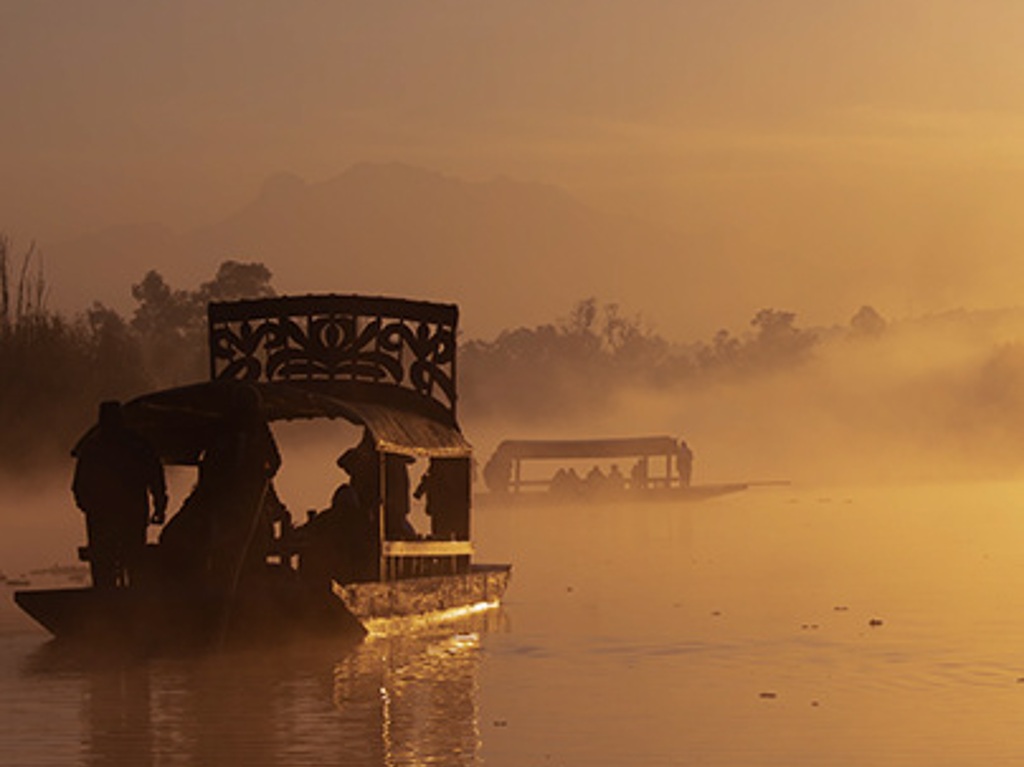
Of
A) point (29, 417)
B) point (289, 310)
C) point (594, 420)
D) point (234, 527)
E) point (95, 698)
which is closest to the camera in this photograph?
point (95, 698)

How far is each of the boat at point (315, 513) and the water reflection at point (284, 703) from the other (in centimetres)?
38

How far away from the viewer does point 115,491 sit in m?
26.4

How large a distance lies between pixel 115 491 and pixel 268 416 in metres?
3.42

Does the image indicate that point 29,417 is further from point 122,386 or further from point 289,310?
point 289,310

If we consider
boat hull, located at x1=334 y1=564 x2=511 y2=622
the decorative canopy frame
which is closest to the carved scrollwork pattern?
the decorative canopy frame

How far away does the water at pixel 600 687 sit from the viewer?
19.3 m

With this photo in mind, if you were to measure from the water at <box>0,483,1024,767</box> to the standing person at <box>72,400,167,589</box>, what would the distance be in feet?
4.16

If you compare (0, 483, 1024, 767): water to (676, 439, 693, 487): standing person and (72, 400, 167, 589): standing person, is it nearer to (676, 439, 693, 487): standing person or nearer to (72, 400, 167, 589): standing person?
(72, 400, 167, 589): standing person

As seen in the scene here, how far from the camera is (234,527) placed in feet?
86.6

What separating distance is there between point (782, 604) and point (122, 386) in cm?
3784

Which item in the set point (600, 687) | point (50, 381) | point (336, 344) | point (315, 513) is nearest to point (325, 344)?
point (336, 344)

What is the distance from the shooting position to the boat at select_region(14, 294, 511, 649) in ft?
84.7

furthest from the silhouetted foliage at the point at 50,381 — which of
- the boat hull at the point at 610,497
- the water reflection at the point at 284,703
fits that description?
the water reflection at the point at 284,703

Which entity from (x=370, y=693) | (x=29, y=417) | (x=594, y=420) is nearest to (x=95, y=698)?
(x=370, y=693)
